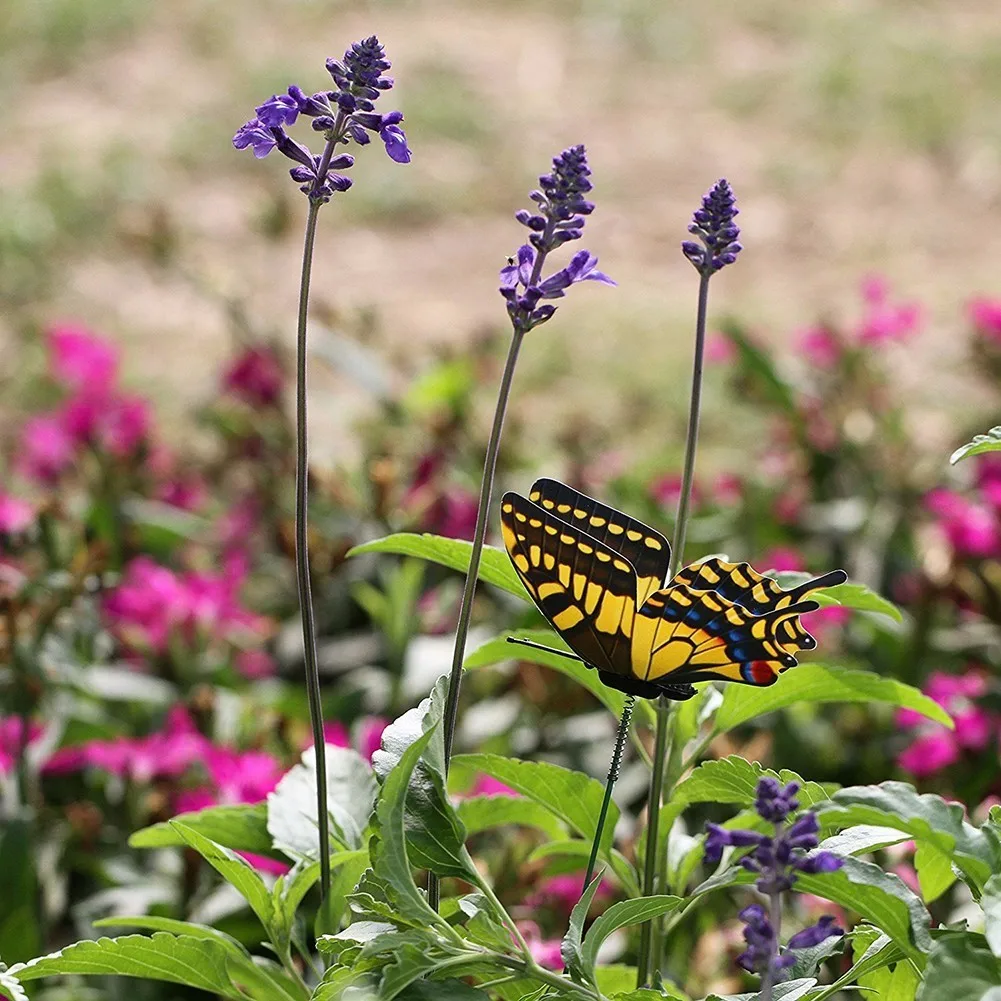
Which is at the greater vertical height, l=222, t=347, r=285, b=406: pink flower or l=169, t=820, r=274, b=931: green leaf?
l=222, t=347, r=285, b=406: pink flower

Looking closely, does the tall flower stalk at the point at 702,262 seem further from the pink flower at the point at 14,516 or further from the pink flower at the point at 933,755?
the pink flower at the point at 14,516

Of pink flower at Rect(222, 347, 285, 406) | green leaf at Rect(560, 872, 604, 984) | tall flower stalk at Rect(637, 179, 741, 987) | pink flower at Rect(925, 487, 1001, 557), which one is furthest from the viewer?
pink flower at Rect(222, 347, 285, 406)

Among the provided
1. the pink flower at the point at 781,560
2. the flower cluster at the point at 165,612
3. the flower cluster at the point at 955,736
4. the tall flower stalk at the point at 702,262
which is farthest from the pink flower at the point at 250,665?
the tall flower stalk at the point at 702,262

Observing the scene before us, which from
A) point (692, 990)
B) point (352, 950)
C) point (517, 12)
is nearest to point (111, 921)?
point (352, 950)

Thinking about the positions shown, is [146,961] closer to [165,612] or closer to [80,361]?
[165,612]

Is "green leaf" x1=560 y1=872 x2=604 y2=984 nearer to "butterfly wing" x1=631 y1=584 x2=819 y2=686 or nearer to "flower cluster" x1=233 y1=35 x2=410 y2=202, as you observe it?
"butterfly wing" x1=631 y1=584 x2=819 y2=686

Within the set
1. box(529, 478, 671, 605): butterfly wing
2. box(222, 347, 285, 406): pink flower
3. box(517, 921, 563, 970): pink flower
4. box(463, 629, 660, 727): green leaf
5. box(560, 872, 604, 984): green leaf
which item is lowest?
box(517, 921, 563, 970): pink flower

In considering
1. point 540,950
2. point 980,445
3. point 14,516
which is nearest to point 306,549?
point 980,445

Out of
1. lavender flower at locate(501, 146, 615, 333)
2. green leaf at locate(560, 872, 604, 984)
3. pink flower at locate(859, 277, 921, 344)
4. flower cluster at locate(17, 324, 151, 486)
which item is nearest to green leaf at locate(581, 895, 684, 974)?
green leaf at locate(560, 872, 604, 984)
